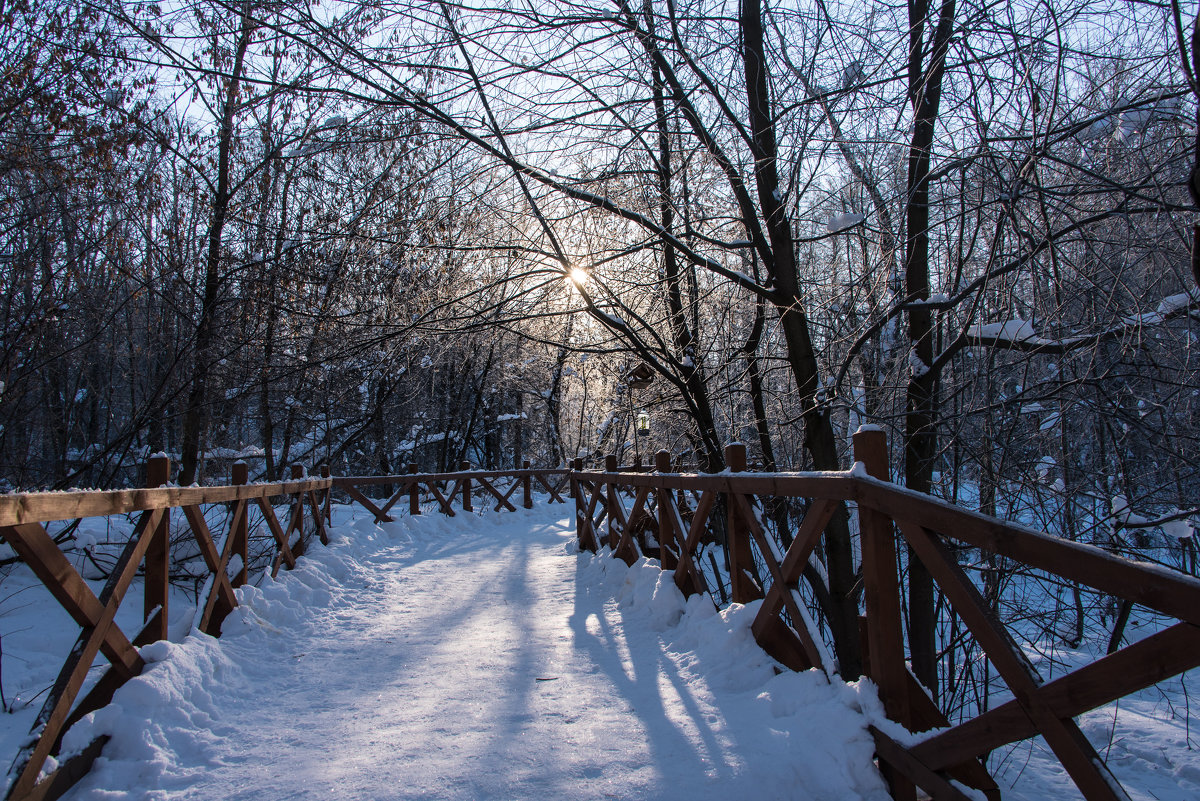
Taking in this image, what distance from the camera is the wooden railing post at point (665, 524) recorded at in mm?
5227

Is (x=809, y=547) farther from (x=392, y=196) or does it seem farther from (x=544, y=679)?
(x=392, y=196)

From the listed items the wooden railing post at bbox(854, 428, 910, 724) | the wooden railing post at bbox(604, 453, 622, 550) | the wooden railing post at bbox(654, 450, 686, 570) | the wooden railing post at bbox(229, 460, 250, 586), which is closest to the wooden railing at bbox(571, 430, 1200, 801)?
the wooden railing post at bbox(854, 428, 910, 724)

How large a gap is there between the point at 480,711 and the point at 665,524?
239 centimetres

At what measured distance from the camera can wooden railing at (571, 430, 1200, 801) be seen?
1.47m

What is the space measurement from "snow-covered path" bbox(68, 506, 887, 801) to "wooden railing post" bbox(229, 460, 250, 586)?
0.69 feet

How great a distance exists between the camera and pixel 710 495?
409cm

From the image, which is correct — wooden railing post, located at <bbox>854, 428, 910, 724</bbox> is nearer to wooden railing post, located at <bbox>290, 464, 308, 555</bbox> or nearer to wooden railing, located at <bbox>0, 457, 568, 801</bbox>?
wooden railing, located at <bbox>0, 457, 568, 801</bbox>

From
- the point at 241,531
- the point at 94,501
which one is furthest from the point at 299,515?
the point at 94,501

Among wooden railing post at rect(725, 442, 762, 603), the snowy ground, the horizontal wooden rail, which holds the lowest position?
the snowy ground

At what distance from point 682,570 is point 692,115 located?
3.25 m

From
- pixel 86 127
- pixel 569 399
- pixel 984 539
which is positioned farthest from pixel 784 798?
pixel 569 399

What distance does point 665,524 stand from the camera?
5.37m

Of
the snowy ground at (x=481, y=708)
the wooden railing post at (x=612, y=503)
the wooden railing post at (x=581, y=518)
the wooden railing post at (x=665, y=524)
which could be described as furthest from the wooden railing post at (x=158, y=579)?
the wooden railing post at (x=581, y=518)

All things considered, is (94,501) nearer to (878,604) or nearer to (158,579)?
(158,579)
